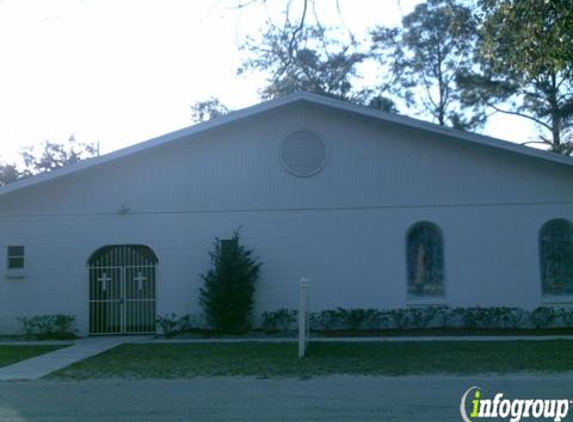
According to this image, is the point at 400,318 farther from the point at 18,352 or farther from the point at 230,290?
the point at 18,352

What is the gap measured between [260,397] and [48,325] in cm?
1002

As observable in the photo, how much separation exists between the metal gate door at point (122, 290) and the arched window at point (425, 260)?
252 inches

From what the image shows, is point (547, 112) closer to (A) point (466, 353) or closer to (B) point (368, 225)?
(B) point (368, 225)

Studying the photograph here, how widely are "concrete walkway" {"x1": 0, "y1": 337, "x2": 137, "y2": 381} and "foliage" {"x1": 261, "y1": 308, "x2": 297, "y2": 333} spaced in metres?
3.21

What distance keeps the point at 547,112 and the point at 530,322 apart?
17641mm

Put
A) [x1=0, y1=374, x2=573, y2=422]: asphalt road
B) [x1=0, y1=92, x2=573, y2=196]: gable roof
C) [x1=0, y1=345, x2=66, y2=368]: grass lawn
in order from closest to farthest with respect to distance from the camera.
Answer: [x1=0, y1=374, x2=573, y2=422]: asphalt road < [x1=0, y1=345, x2=66, y2=368]: grass lawn < [x1=0, y1=92, x2=573, y2=196]: gable roof

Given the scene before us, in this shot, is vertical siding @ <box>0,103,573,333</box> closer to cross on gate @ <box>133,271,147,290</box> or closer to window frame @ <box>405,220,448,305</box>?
window frame @ <box>405,220,448,305</box>

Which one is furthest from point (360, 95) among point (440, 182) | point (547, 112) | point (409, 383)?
point (409, 383)

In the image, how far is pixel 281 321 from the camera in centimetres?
1772

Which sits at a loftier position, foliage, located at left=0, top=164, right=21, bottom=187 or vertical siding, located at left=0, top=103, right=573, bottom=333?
foliage, located at left=0, top=164, right=21, bottom=187

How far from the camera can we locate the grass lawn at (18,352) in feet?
43.9

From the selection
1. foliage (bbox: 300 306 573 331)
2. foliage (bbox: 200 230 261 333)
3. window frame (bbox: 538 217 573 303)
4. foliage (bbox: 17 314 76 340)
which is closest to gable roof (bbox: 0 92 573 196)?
window frame (bbox: 538 217 573 303)

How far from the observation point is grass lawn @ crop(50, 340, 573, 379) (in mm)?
11375

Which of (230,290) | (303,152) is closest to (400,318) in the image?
(230,290)
